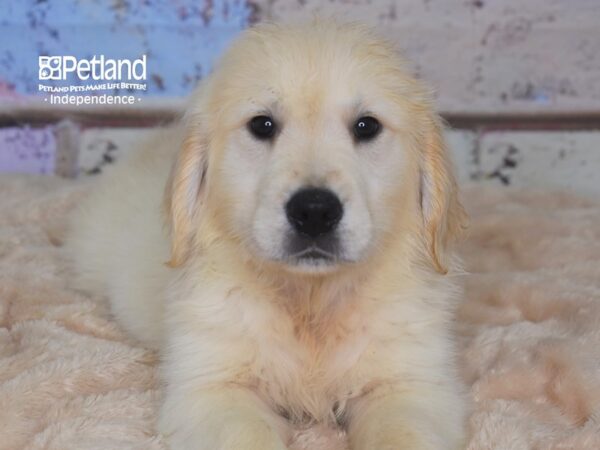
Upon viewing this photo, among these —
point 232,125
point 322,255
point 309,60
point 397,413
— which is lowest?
point 397,413

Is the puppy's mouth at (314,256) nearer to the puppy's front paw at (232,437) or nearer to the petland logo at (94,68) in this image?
the puppy's front paw at (232,437)

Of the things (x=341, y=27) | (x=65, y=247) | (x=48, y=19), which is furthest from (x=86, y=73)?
(x=341, y=27)

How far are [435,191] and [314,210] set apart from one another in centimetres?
53

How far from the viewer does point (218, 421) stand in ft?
7.11

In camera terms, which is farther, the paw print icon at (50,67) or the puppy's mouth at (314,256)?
the paw print icon at (50,67)

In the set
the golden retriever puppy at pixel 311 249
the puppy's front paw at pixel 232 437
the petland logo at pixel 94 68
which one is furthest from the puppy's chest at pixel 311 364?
the petland logo at pixel 94 68

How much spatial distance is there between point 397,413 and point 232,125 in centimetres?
84

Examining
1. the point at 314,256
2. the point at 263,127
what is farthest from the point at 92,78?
the point at 314,256

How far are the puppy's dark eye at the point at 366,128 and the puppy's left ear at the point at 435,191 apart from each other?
0.19 meters

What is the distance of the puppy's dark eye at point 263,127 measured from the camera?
2.36m

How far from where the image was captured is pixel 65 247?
11.9 ft

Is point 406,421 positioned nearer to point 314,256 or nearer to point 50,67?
point 314,256

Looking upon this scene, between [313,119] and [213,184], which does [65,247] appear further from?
[313,119]

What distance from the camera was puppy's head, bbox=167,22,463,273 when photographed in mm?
2176
